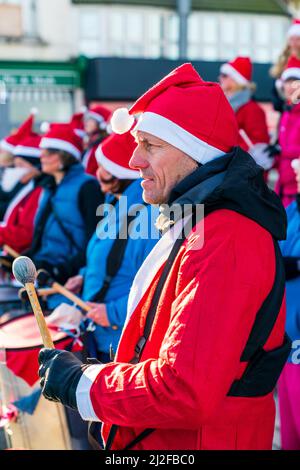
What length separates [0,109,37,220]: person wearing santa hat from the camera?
21.6 feet

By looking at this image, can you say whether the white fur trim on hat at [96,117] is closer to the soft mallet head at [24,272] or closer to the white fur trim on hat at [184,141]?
the soft mallet head at [24,272]

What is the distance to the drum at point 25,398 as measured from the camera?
119 inches

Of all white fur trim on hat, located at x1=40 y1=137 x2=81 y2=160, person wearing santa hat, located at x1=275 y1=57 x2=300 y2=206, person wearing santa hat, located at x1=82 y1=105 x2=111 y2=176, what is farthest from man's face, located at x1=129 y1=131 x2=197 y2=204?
person wearing santa hat, located at x1=82 y1=105 x2=111 y2=176

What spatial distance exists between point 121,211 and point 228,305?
1719 millimetres

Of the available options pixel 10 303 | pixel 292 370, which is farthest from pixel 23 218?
pixel 292 370

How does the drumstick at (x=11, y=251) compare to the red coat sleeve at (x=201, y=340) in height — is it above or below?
below

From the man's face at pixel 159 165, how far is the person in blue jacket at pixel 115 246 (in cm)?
102

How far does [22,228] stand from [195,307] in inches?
144

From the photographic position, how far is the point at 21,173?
5.87 meters

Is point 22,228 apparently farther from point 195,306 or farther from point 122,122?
point 195,306

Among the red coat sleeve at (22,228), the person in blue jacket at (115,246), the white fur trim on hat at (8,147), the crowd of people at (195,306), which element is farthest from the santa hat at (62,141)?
the crowd of people at (195,306)

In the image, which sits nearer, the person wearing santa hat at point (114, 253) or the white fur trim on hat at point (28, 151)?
the person wearing santa hat at point (114, 253)

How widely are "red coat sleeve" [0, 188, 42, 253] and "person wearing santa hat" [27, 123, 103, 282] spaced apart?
0.39m
